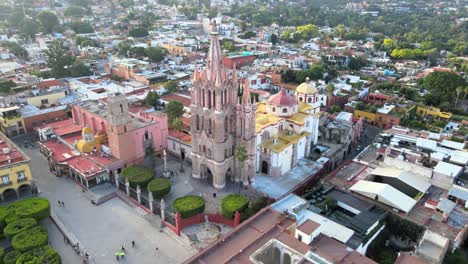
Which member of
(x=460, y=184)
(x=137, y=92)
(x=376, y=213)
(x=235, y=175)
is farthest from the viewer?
(x=137, y=92)

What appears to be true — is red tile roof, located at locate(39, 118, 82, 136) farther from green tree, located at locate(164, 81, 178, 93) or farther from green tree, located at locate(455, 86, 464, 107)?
green tree, located at locate(455, 86, 464, 107)

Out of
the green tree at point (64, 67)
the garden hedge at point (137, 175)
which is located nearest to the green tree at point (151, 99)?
the garden hedge at point (137, 175)

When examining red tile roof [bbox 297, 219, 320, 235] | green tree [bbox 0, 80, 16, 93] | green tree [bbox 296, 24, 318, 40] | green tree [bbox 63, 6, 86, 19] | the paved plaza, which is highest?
green tree [bbox 63, 6, 86, 19]

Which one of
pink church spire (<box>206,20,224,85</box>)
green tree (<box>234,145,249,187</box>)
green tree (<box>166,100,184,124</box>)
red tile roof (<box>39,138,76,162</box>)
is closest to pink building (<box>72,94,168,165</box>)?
red tile roof (<box>39,138,76,162</box>)

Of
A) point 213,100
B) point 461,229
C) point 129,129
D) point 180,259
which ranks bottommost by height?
point 180,259

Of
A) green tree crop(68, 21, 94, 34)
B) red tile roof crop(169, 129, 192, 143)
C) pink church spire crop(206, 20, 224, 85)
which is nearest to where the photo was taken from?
pink church spire crop(206, 20, 224, 85)

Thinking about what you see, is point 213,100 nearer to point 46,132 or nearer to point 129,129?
point 129,129

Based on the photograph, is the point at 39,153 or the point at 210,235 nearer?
the point at 210,235

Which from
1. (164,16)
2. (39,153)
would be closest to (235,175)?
(39,153)
